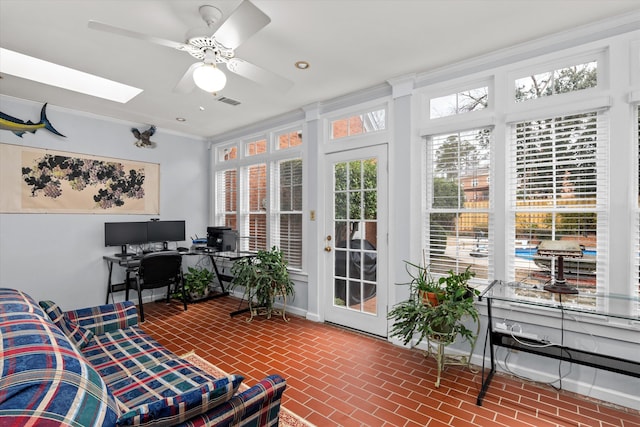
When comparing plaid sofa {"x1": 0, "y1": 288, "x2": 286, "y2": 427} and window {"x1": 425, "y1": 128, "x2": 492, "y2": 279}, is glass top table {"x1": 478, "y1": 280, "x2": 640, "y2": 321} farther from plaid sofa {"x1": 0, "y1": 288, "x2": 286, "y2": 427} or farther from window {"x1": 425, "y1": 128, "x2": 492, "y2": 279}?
plaid sofa {"x1": 0, "y1": 288, "x2": 286, "y2": 427}

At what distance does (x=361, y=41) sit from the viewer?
263 centimetres

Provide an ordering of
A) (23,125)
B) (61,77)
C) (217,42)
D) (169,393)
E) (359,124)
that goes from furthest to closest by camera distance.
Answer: (23,125)
(359,124)
(61,77)
(217,42)
(169,393)

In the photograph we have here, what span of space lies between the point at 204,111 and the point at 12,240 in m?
2.78

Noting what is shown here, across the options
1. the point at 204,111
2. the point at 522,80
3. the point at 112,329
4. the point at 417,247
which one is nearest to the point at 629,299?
the point at 417,247

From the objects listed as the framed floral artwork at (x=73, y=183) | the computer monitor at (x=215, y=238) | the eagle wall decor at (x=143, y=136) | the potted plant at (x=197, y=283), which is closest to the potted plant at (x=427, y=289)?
the computer monitor at (x=215, y=238)

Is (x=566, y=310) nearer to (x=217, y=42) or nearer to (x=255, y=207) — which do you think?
(x=217, y=42)

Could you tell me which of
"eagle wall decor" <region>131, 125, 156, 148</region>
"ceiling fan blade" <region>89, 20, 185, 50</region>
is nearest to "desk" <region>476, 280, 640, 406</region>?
"ceiling fan blade" <region>89, 20, 185, 50</region>

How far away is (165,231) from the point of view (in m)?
5.00

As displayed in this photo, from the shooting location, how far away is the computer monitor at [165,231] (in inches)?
190

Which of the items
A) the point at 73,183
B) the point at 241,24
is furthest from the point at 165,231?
the point at 241,24

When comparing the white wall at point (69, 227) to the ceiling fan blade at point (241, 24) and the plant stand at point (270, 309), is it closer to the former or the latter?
the plant stand at point (270, 309)

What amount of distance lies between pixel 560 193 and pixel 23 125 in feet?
18.9

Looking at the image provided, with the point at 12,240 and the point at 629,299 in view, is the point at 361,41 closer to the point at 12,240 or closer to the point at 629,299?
the point at 629,299

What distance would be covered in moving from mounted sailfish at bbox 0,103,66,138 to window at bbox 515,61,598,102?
209 inches
